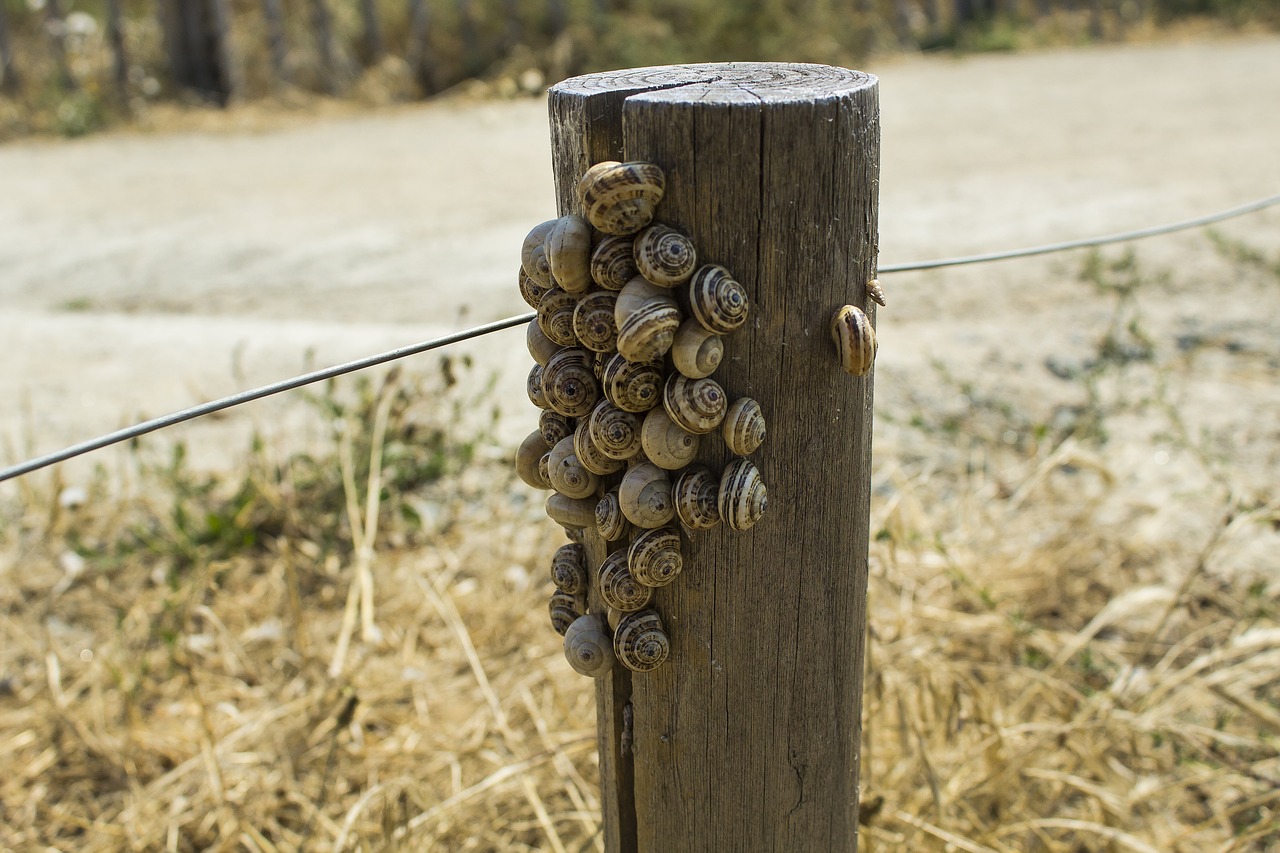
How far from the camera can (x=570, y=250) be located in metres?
1.33

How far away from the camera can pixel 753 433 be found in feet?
4.40

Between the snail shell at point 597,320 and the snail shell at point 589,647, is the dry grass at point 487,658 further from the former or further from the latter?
the snail shell at point 597,320

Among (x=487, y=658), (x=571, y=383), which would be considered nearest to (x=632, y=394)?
(x=571, y=383)

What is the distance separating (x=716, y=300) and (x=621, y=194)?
158 mm

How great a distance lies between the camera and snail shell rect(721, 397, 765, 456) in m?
1.33

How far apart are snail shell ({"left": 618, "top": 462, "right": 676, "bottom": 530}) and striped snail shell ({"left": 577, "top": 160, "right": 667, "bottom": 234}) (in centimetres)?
29

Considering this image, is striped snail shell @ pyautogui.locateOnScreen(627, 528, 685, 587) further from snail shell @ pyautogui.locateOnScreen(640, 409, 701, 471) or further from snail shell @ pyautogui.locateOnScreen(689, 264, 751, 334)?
snail shell @ pyautogui.locateOnScreen(689, 264, 751, 334)

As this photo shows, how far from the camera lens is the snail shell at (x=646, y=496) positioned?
4.51ft

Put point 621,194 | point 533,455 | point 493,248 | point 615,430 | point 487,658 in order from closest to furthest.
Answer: point 621,194 → point 615,430 → point 533,455 → point 487,658 → point 493,248

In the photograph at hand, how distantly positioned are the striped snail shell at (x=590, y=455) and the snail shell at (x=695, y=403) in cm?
12

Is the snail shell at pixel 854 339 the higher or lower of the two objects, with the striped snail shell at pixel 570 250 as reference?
lower

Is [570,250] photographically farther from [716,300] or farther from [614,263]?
[716,300]

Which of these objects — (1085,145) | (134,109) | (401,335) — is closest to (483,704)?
(401,335)

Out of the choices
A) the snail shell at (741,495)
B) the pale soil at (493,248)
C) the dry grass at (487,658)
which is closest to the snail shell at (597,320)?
the snail shell at (741,495)
